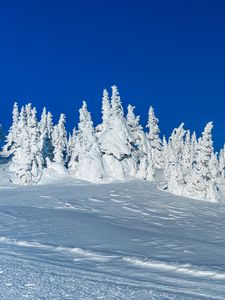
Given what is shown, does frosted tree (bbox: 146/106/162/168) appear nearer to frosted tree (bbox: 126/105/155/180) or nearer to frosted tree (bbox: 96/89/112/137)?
frosted tree (bbox: 126/105/155/180)

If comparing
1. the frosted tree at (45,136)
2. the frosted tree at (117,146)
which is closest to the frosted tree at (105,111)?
the frosted tree at (117,146)

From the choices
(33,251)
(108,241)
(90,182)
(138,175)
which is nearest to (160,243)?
(108,241)

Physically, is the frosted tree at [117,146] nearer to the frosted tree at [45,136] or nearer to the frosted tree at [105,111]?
the frosted tree at [105,111]

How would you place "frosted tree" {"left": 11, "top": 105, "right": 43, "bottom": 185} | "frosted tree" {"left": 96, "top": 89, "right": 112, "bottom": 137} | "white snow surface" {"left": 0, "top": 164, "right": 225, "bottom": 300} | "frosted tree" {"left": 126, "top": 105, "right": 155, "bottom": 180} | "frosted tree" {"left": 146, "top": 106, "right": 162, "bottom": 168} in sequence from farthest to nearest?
"frosted tree" {"left": 146, "top": 106, "right": 162, "bottom": 168} < "frosted tree" {"left": 126, "top": 105, "right": 155, "bottom": 180} < "frosted tree" {"left": 96, "top": 89, "right": 112, "bottom": 137} < "frosted tree" {"left": 11, "top": 105, "right": 43, "bottom": 185} < "white snow surface" {"left": 0, "top": 164, "right": 225, "bottom": 300}

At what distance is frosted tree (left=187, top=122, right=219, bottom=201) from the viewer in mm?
48781

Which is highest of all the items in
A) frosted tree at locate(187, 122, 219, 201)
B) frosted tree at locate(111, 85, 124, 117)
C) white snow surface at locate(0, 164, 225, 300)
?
frosted tree at locate(111, 85, 124, 117)

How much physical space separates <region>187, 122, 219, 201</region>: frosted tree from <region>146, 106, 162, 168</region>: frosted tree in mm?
25704

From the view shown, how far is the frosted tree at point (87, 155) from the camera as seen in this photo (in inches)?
2212

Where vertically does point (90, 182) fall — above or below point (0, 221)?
above

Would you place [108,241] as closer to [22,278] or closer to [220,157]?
[22,278]

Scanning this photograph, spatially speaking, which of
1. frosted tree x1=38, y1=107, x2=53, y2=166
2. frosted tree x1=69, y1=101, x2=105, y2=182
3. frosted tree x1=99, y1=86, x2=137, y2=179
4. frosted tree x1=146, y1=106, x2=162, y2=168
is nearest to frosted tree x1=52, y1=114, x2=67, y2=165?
frosted tree x1=38, y1=107, x2=53, y2=166

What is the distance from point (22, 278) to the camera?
24.7 ft

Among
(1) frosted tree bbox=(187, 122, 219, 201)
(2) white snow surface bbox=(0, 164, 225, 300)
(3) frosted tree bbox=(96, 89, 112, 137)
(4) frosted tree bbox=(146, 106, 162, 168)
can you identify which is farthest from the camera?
(4) frosted tree bbox=(146, 106, 162, 168)

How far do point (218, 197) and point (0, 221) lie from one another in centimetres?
3417
